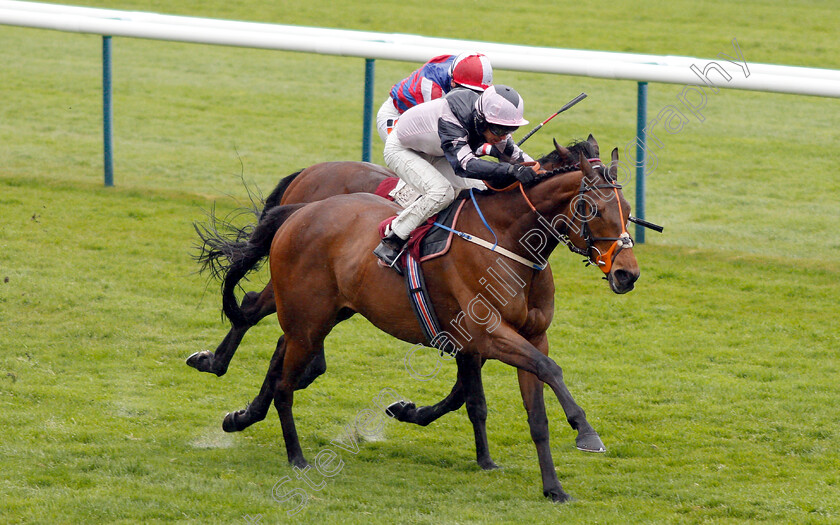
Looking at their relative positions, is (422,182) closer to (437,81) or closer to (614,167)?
(614,167)

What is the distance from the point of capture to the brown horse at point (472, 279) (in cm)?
480

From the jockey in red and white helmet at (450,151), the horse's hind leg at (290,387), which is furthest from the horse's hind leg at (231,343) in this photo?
the jockey in red and white helmet at (450,151)

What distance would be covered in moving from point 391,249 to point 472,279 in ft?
1.58

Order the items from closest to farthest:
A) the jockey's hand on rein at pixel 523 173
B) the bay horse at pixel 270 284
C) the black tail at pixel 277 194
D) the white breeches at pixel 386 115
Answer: the jockey's hand on rein at pixel 523 173 < the bay horse at pixel 270 284 < the white breeches at pixel 386 115 < the black tail at pixel 277 194

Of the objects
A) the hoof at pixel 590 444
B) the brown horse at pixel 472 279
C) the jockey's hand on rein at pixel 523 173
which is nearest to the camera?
the hoof at pixel 590 444

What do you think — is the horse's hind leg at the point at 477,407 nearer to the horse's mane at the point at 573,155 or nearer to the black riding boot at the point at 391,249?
the black riding boot at the point at 391,249

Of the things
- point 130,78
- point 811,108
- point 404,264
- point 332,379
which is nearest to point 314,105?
point 130,78

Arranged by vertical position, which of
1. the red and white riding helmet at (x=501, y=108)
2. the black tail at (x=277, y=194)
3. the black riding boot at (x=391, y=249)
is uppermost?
the red and white riding helmet at (x=501, y=108)

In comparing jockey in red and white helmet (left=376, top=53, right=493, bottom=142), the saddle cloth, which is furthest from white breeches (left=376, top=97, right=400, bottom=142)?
the saddle cloth

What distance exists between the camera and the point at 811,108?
54.4 feet

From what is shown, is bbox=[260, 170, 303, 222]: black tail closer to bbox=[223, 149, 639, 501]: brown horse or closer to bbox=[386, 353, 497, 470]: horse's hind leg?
bbox=[223, 149, 639, 501]: brown horse

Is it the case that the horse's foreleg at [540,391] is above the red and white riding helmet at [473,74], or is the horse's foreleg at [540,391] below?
below

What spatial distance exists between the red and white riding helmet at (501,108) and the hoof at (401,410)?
1.99 m

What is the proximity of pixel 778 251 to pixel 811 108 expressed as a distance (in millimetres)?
6864
